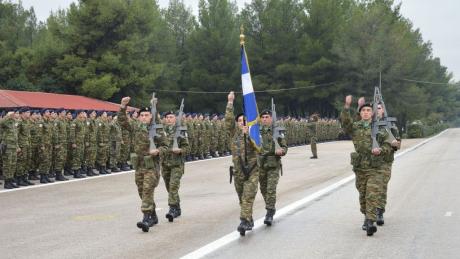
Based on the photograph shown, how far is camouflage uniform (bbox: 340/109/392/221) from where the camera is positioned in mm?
9086

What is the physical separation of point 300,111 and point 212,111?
46.3ft

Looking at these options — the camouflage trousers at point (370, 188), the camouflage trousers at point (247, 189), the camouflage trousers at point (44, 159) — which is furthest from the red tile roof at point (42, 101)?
the camouflage trousers at point (370, 188)

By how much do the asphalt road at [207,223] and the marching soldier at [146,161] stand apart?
0.39 m

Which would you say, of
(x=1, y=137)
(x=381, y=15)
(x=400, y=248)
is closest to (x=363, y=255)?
(x=400, y=248)

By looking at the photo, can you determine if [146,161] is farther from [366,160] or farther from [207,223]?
[366,160]

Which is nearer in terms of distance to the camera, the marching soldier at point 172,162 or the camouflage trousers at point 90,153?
the marching soldier at point 172,162

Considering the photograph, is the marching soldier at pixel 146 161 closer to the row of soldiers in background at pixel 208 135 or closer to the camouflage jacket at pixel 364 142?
the camouflage jacket at pixel 364 142

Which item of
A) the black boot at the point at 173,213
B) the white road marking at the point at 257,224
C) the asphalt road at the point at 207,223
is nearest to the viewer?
the white road marking at the point at 257,224

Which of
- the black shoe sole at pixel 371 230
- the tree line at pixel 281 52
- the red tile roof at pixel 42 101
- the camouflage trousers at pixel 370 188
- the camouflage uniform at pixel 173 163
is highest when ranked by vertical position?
the tree line at pixel 281 52

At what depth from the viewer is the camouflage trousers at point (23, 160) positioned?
16891 millimetres

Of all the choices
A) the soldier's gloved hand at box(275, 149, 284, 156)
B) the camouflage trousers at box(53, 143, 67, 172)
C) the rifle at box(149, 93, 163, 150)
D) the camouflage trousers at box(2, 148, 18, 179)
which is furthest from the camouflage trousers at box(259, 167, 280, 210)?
the camouflage trousers at box(53, 143, 67, 172)

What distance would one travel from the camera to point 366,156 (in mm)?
9234

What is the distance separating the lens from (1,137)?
16406mm

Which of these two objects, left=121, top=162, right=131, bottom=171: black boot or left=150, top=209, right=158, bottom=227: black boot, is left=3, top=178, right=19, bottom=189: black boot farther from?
left=150, top=209, right=158, bottom=227: black boot
